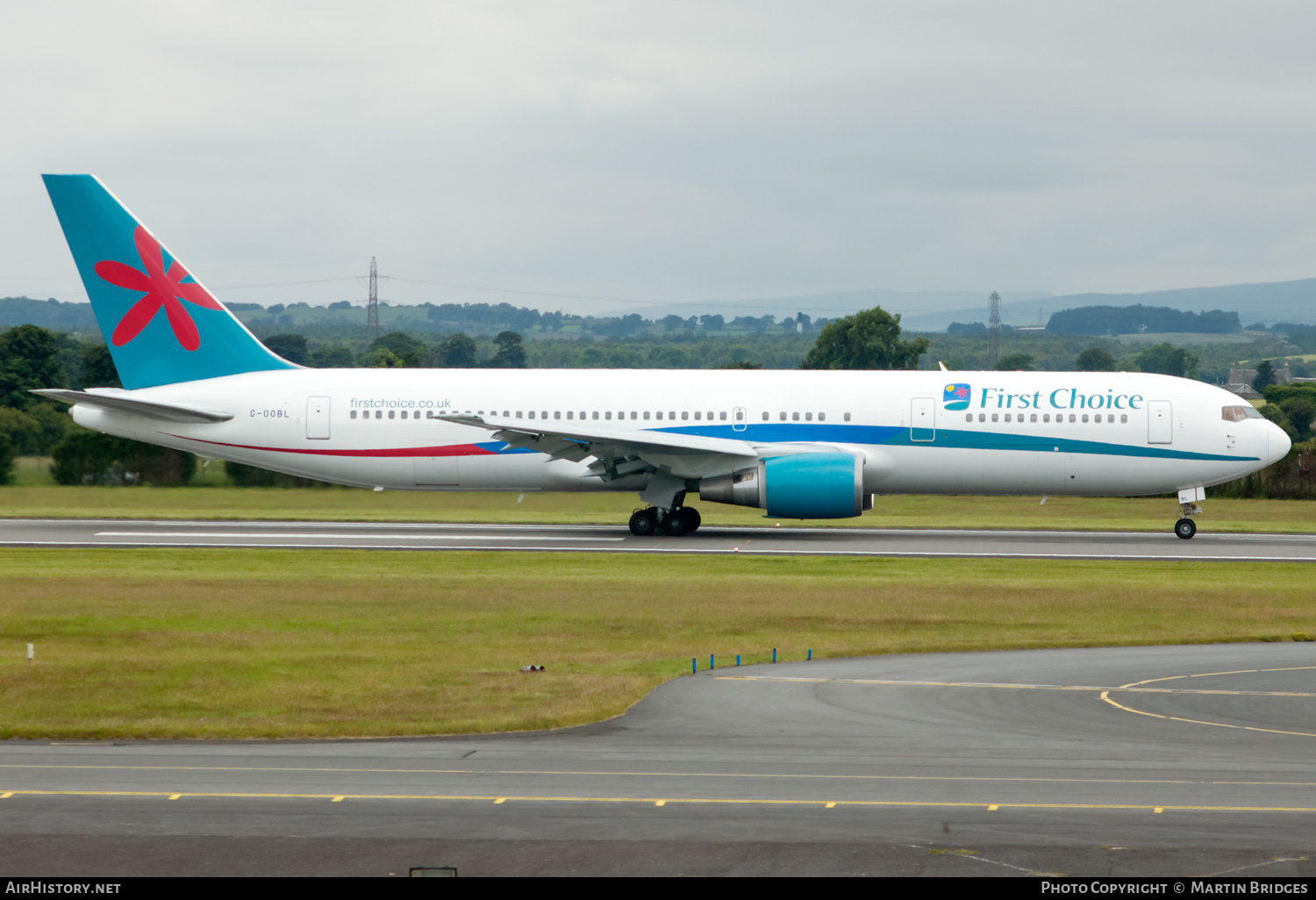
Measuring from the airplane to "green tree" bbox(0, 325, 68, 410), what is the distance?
99.7ft

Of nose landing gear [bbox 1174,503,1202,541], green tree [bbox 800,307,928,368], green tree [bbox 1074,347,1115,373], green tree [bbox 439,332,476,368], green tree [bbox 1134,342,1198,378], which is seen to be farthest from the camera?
green tree [bbox 1134,342,1198,378]

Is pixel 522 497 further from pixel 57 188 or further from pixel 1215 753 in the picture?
pixel 1215 753

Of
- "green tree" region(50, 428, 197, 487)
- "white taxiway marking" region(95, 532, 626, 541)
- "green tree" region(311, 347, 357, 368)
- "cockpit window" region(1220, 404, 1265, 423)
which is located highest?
"green tree" region(311, 347, 357, 368)

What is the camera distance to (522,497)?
140ft

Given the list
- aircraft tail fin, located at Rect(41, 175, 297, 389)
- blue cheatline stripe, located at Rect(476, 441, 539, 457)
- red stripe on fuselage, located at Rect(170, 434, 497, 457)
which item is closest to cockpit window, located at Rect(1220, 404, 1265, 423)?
blue cheatline stripe, located at Rect(476, 441, 539, 457)

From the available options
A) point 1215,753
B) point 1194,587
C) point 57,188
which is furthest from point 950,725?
point 57,188

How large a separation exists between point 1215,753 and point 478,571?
A: 19.4m

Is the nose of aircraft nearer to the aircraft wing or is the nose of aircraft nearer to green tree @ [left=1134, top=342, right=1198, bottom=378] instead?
the aircraft wing

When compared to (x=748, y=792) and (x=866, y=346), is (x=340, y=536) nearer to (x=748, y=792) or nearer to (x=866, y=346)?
(x=748, y=792)

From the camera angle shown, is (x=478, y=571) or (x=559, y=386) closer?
(x=478, y=571)

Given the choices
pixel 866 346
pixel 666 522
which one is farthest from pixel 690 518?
pixel 866 346

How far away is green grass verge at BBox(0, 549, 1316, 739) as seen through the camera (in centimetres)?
1798

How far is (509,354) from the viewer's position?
165 meters

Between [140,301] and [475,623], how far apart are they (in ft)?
67.8
